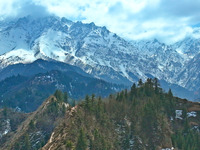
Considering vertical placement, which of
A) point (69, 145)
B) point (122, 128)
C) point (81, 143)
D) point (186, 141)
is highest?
point (122, 128)

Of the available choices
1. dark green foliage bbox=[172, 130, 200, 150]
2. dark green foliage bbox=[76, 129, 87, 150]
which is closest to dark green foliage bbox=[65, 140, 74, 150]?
dark green foliage bbox=[76, 129, 87, 150]

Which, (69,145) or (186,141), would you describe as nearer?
(69,145)

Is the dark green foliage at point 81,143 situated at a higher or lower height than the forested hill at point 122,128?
lower

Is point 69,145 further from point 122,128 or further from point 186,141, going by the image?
point 186,141

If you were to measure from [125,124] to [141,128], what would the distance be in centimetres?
913

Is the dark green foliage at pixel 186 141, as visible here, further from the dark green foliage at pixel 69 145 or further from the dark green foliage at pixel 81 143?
the dark green foliage at pixel 69 145

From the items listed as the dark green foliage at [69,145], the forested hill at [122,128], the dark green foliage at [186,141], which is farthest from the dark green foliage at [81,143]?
→ the dark green foliage at [186,141]

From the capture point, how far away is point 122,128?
156 meters

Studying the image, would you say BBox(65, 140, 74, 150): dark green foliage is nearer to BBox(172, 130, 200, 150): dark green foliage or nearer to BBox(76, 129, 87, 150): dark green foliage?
BBox(76, 129, 87, 150): dark green foliage

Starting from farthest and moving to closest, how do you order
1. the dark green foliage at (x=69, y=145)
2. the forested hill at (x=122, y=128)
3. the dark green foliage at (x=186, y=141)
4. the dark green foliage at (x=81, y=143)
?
1. the dark green foliage at (x=186, y=141)
2. the forested hill at (x=122, y=128)
3. the dark green foliage at (x=81, y=143)
4. the dark green foliage at (x=69, y=145)

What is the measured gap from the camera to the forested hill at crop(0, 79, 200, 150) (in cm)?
11875

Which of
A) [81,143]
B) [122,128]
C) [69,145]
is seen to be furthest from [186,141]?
[69,145]

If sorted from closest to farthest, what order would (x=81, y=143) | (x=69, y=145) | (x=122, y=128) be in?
1. (x=69, y=145)
2. (x=81, y=143)
3. (x=122, y=128)

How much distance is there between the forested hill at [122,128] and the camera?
11875 centimetres
